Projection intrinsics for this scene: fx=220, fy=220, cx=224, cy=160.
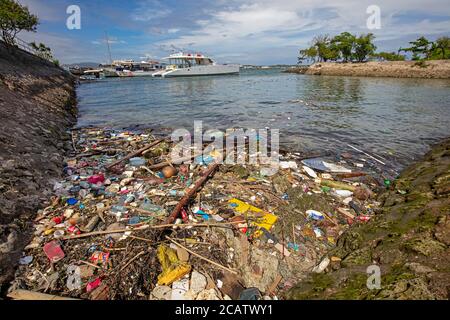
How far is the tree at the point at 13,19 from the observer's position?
2336 centimetres

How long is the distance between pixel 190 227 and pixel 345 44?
74.5 meters

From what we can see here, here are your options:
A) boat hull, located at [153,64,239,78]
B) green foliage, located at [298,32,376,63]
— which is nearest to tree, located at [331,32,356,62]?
green foliage, located at [298,32,376,63]

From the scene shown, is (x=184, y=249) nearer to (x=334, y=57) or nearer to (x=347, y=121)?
(x=347, y=121)

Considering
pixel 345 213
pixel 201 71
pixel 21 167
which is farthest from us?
pixel 201 71

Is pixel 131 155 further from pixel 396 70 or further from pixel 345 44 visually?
pixel 345 44

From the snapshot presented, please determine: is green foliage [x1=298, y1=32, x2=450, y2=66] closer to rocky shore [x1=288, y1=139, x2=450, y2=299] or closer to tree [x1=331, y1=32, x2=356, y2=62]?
tree [x1=331, y1=32, x2=356, y2=62]

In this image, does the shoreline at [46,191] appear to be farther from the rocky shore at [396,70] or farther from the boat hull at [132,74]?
the boat hull at [132,74]

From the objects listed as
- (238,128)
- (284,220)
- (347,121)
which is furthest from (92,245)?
(347,121)

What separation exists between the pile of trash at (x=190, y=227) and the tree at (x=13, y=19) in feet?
97.4

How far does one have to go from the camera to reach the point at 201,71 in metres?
50.9

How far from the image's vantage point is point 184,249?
3.04 metres

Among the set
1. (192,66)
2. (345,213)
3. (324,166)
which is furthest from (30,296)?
(192,66)

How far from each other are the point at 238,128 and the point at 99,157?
213 inches
